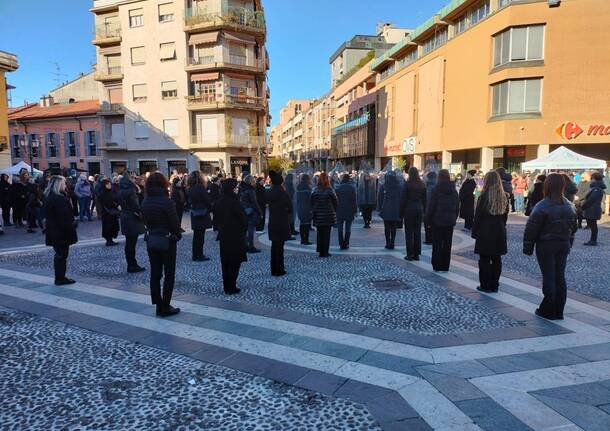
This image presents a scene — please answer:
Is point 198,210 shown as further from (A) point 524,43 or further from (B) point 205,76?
(B) point 205,76

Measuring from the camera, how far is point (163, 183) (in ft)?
17.3

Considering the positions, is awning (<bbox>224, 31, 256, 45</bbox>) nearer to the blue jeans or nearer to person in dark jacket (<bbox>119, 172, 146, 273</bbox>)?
the blue jeans

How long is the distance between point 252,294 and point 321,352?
7.55 feet

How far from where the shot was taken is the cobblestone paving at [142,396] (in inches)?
120

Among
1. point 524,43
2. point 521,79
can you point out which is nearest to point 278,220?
point 521,79

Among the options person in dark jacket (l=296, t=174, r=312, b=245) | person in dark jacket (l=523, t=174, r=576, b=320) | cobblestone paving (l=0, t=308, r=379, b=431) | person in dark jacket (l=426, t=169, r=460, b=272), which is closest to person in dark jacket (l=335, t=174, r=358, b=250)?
person in dark jacket (l=296, t=174, r=312, b=245)

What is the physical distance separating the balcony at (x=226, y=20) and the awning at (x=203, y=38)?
0.54 m

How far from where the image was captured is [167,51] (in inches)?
1400

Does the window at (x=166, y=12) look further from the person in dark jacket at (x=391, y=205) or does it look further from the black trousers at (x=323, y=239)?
the black trousers at (x=323, y=239)

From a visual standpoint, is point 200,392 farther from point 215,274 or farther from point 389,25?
point 389,25

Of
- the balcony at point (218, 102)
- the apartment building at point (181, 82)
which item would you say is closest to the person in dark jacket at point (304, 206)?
the apartment building at point (181, 82)

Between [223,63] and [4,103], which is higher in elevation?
[223,63]

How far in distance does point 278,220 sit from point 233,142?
29.9 m

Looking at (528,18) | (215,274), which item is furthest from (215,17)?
(215,274)
